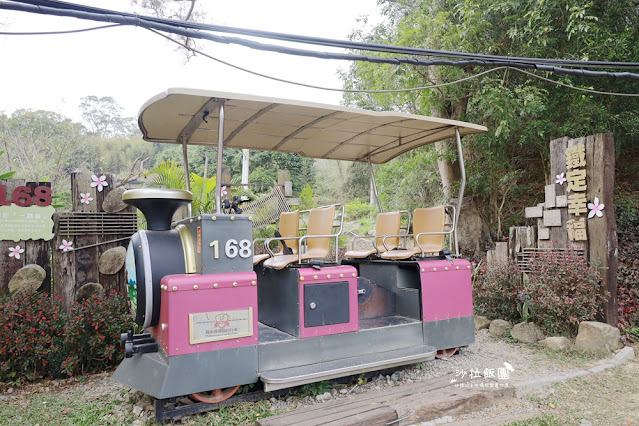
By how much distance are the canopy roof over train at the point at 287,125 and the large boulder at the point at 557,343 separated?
293cm

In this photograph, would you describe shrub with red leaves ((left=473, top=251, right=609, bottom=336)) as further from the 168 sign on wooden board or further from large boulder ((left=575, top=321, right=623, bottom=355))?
the 168 sign on wooden board

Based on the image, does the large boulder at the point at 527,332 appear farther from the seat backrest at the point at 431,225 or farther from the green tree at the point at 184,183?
the green tree at the point at 184,183

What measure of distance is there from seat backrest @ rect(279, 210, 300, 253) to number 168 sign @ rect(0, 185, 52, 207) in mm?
3029

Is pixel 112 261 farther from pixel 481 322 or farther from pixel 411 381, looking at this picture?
pixel 481 322

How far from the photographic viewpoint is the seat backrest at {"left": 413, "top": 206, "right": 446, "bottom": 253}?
558 centimetres

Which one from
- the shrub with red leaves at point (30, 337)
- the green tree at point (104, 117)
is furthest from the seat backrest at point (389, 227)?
the green tree at point (104, 117)

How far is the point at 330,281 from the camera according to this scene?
461 centimetres

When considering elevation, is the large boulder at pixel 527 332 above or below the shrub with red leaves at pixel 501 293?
below

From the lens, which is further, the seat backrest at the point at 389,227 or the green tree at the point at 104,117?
the green tree at the point at 104,117

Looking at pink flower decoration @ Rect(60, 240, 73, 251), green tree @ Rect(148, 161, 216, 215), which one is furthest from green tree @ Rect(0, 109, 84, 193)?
pink flower decoration @ Rect(60, 240, 73, 251)

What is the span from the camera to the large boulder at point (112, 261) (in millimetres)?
5871

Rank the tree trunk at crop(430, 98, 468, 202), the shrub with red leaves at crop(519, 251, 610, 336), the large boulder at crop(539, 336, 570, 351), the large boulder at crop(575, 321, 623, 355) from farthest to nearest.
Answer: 1. the tree trunk at crop(430, 98, 468, 202)
2. the shrub with red leaves at crop(519, 251, 610, 336)
3. the large boulder at crop(539, 336, 570, 351)
4. the large boulder at crop(575, 321, 623, 355)

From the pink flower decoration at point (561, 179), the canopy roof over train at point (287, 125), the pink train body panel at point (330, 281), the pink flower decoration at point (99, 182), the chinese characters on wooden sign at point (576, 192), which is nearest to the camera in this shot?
the canopy roof over train at point (287, 125)

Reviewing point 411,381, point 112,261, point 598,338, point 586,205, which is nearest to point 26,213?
point 112,261
